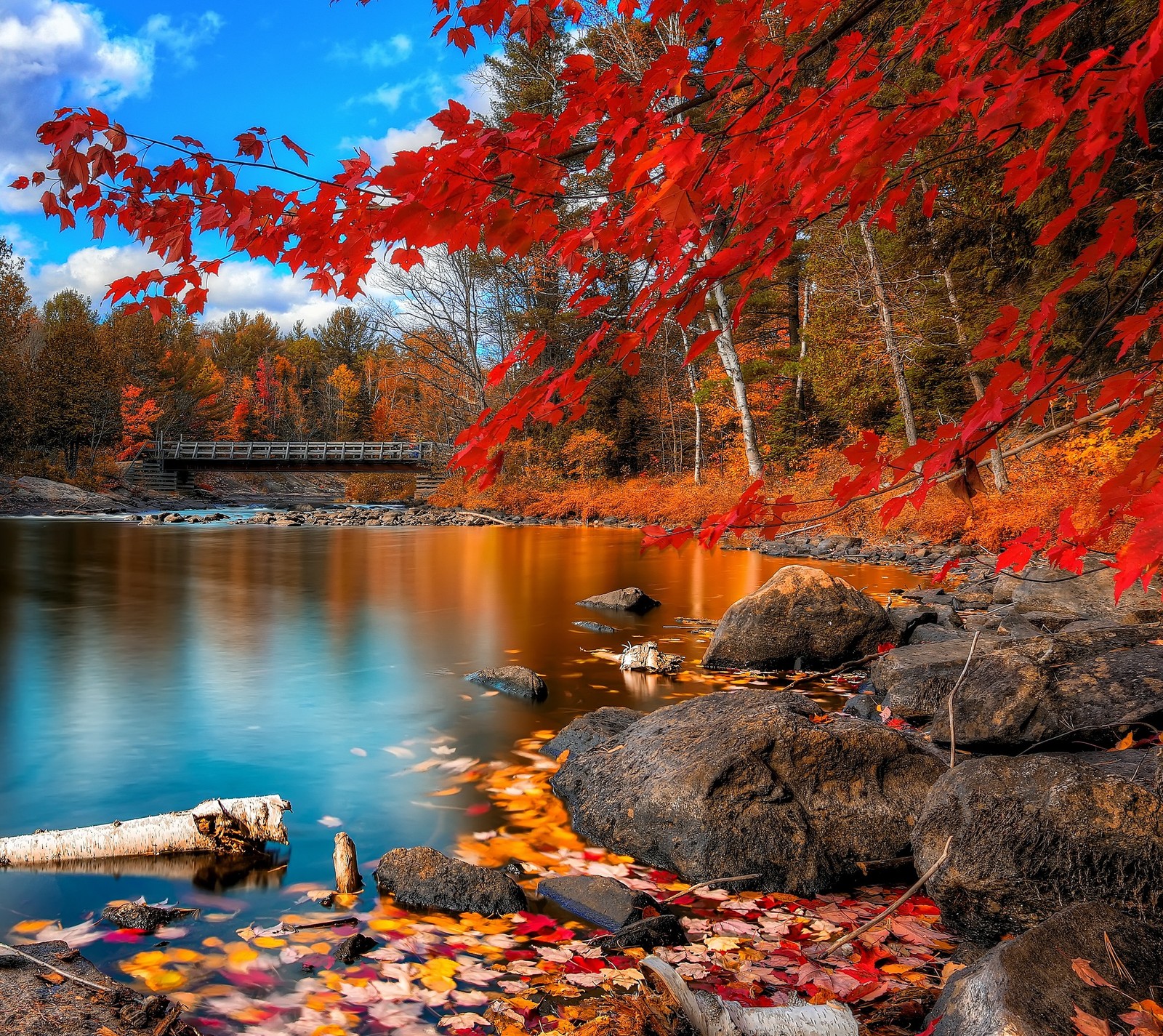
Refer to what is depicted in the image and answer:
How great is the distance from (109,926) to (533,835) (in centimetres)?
202

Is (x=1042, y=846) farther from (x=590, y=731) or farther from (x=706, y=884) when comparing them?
(x=590, y=731)

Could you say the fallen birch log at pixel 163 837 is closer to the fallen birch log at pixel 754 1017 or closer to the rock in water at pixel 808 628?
the fallen birch log at pixel 754 1017

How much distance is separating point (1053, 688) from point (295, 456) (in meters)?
50.5

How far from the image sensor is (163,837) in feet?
12.9

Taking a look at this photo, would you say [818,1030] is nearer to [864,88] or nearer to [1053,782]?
[1053,782]

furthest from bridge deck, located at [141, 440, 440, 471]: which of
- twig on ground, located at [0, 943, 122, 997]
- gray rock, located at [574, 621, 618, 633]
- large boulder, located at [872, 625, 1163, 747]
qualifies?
twig on ground, located at [0, 943, 122, 997]

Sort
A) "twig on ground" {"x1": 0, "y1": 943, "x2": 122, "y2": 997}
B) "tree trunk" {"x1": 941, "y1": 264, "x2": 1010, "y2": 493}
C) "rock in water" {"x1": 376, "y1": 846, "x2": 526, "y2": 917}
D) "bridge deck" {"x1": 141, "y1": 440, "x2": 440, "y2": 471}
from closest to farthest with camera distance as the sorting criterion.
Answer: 1. "twig on ground" {"x1": 0, "y1": 943, "x2": 122, "y2": 997}
2. "rock in water" {"x1": 376, "y1": 846, "x2": 526, "y2": 917}
3. "tree trunk" {"x1": 941, "y1": 264, "x2": 1010, "y2": 493}
4. "bridge deck" {"x1": 141, "y1": 440, "x2": 440, "y2": 471}

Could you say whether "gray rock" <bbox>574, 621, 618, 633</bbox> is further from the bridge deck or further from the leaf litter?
the bridge deck

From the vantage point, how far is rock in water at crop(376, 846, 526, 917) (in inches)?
136

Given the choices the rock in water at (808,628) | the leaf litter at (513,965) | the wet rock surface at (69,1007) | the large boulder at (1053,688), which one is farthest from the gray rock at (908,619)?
the wet rock surface at (69,1007)

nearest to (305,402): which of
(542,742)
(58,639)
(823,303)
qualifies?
(823,303)

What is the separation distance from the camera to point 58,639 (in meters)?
10.3

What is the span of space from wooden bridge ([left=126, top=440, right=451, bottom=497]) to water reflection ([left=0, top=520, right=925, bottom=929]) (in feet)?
78.5

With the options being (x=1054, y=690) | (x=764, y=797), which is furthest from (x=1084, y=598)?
(x=764, y=797)
